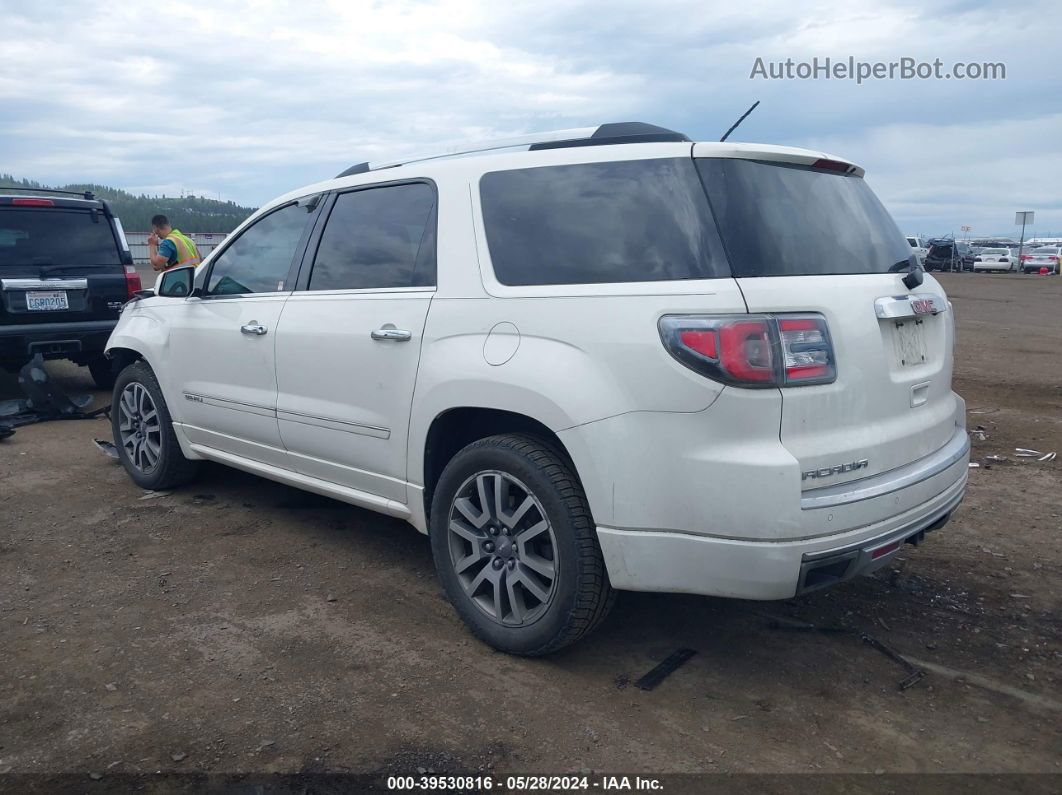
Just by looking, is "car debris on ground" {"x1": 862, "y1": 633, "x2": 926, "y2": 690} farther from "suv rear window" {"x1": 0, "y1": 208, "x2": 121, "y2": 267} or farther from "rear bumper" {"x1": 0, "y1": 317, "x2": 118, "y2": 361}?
"suv rear window" {"x1": 0, "y1": 208, "x2": 121, "y2": 267}

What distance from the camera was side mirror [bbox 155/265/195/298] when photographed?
16.7 ft

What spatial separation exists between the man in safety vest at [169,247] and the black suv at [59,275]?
4.10 ft

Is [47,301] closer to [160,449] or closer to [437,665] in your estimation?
[160,449]

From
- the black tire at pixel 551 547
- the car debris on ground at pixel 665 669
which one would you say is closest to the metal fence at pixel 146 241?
the black tire at pixel 551 547

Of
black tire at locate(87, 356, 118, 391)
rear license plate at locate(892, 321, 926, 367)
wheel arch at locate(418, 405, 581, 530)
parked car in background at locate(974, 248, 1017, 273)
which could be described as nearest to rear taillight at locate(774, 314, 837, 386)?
rear license plate at locate(892, 321, 926, 367)

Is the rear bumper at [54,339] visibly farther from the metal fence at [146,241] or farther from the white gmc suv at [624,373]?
the metal fence at [146,241]

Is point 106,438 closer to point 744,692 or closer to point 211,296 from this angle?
point 211,296

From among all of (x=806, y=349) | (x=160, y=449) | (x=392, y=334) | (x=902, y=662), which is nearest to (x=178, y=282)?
(x=160, y=449)

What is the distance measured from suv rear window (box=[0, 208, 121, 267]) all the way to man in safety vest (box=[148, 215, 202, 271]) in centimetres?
119

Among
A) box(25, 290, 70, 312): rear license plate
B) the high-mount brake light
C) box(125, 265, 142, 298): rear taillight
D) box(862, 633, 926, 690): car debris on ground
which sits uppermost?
the high-mount brake light

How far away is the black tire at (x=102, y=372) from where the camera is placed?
907 centimetres

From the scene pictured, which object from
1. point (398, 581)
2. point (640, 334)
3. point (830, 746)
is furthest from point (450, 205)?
point (830, 746)

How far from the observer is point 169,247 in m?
10.3

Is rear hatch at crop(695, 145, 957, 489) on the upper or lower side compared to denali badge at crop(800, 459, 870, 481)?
upper
